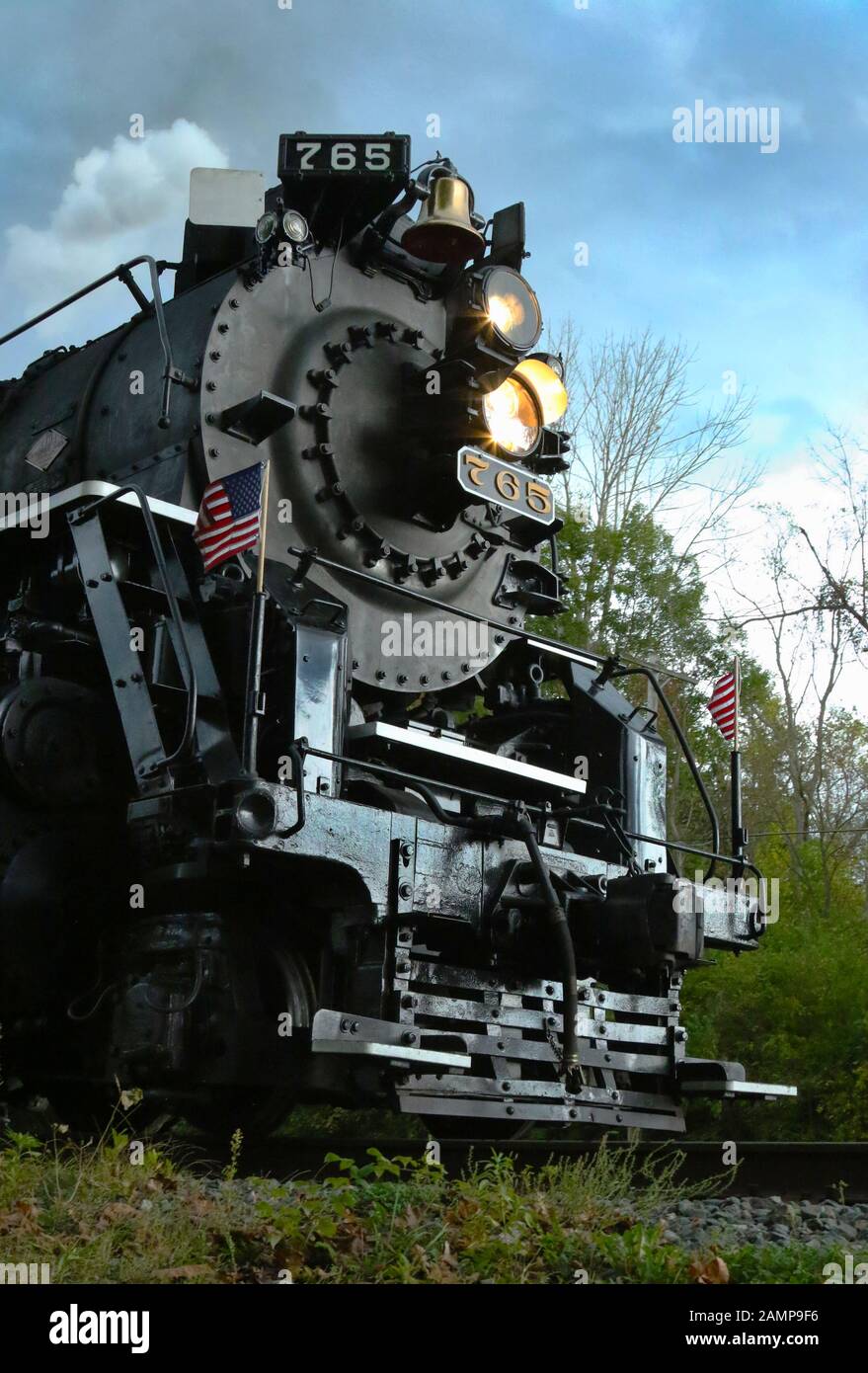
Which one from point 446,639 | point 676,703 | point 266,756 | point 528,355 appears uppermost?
point 676,703

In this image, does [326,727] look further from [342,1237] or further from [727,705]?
[727,705]

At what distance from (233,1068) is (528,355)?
338 centimetres

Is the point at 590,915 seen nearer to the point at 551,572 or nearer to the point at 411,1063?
the point at 411,1063

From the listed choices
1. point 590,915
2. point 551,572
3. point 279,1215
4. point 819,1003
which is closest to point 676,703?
point 819,1003

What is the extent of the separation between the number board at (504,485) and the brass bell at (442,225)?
939mm

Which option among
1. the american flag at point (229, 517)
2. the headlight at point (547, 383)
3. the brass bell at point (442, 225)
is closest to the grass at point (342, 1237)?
the american flag at point (229, 517)

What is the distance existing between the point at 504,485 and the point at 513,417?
0.44 meters

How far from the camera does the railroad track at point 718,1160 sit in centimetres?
514

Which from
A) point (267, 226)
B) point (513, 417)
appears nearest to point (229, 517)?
point (267, 226)

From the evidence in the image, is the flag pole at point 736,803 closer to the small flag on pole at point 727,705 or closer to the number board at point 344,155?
the small flag on pole at point 727,705

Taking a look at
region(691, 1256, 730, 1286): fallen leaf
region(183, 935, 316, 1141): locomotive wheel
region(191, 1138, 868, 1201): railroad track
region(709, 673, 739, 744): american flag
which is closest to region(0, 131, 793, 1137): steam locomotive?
region(183, 935, 316, 1141): locomotive wheel

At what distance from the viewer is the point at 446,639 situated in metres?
5.88

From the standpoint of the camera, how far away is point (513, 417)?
602 cm
